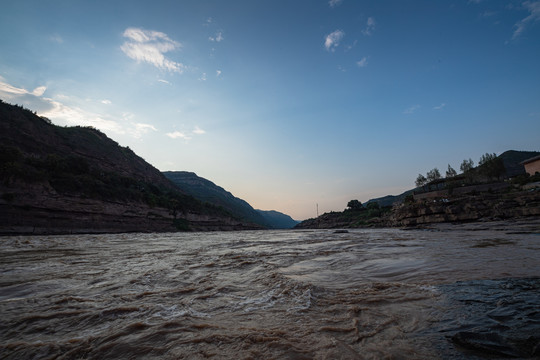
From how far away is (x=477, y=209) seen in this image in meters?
25.1

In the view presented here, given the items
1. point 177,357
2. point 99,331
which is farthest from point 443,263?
point 99,331

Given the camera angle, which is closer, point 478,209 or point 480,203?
point 478,209

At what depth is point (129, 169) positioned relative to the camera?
6731 centimetres

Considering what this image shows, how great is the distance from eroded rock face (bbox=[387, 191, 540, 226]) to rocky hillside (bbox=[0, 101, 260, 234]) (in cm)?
4314

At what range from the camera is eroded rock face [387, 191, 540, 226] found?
21031 millimetres

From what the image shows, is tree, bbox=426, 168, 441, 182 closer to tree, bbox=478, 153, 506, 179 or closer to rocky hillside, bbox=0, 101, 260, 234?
tree, bbox=478, 153, 506, 179

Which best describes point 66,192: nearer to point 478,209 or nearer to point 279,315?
point 279,315

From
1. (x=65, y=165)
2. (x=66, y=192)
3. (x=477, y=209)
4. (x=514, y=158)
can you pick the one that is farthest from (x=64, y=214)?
(x=514, y=158)

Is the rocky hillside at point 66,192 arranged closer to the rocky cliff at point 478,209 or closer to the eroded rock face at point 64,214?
the eroded rock face at point 64,214

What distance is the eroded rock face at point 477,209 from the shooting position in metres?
21.0

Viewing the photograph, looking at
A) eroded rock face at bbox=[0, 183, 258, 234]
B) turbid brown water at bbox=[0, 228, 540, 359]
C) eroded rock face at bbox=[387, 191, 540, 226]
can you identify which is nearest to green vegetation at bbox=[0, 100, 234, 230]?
eroded rock face at bbox=[0, 183, 258, 234]

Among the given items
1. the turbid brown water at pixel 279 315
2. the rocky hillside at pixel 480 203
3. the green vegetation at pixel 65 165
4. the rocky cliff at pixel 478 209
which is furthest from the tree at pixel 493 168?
the green vegetation at pixel 65 165

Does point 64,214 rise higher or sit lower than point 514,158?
lower

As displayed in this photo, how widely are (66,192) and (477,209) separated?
4870 centimetres
